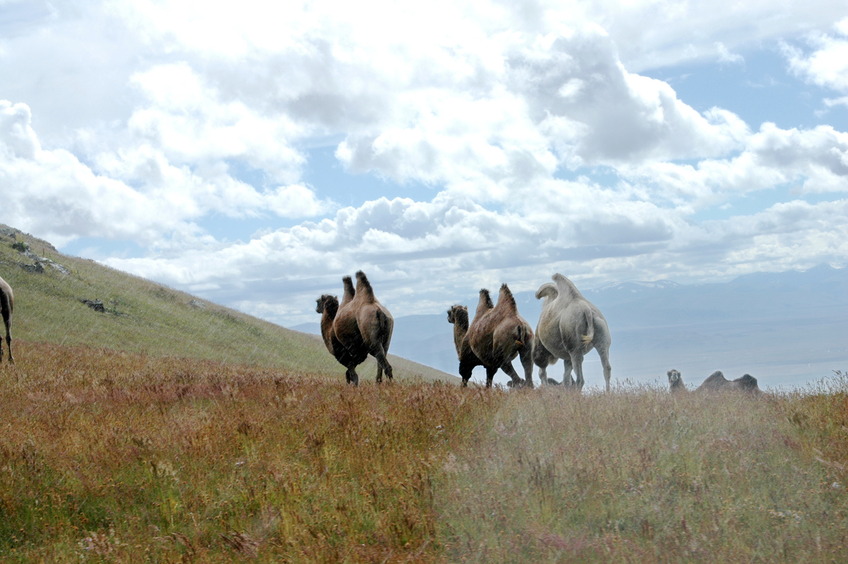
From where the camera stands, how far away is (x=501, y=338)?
46.8 feet

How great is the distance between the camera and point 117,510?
670cm

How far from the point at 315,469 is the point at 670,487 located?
2.99 meters

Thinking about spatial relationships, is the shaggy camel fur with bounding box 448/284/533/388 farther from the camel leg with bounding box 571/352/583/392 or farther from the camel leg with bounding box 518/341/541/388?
the camel leg with bounding box 571/352/583/392

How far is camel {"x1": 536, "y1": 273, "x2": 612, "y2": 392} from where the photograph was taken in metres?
13.8

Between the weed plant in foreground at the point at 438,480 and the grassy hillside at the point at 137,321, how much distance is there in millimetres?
26064

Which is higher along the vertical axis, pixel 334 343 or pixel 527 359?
pixel 334 343

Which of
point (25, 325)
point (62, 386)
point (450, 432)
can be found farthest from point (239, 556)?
point (25, 325)

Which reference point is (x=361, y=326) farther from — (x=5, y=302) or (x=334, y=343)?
(x=5, y=302)

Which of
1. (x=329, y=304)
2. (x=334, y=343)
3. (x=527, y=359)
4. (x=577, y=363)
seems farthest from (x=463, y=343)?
(x=329, y=304)

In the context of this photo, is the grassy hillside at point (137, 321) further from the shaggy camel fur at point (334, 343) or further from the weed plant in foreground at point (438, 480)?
the weed plant in foreground at point (438, 480)

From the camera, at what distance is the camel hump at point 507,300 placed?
47.9 ft

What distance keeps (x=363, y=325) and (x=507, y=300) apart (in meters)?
2.87

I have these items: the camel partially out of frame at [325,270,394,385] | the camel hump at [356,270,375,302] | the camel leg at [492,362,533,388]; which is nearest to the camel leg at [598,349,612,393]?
the camel leg at [492,362,533,388]

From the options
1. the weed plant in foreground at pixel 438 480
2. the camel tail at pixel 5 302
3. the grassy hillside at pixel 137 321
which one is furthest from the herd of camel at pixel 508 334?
the grassy hillside at pixel 137 321
